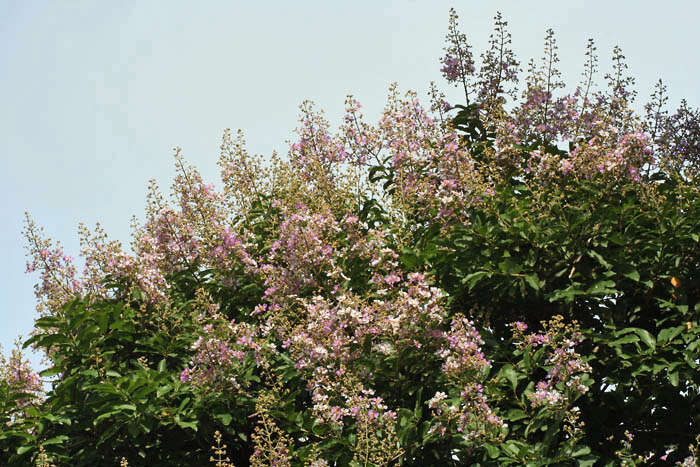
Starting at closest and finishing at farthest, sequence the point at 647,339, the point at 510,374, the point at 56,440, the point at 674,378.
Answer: the point at 674,378 → the point at 510,374 → the point at 647,339 → the point at 56,440

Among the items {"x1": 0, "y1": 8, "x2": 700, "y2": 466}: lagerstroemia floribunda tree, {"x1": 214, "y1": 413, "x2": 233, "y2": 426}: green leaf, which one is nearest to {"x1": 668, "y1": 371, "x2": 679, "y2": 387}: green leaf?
{"x1": 0, "y1": 8, "x2": 700, "y2": 466}: lagerstroemia floribunda tree

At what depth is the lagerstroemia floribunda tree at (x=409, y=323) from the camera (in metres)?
4.77

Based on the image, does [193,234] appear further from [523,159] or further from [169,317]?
[523,159]

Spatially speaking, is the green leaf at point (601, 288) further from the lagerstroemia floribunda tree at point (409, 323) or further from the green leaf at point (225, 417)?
the green leaf at point (225, 417)

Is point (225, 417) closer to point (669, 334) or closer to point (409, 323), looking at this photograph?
point (409, 323)

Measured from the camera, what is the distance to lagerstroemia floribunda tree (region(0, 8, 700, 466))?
477 cm

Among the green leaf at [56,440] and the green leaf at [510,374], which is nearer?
the green leaf at [510,374]

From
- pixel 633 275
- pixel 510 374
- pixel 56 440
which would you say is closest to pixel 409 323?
pixel 510 374

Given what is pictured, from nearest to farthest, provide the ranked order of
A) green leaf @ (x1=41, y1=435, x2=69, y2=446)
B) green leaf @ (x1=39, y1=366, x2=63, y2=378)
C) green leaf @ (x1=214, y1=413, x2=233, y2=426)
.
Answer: green leaf @ (x1=214, y1=413, x2=233, y2=426) → green leaf @ (x1=41, y1=435, x2=69, y2=446) → green leaf @ (x1=39, y1=366, x2=63, y2=378)

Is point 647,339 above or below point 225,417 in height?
below

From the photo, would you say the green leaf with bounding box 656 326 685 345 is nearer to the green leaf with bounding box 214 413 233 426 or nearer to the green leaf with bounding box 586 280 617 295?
the green leaf with bounding box 586 280 617 295

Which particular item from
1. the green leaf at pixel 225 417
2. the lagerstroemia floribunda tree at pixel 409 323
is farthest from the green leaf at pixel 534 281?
the green leaf at pixel 225 417

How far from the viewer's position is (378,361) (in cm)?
→ 506

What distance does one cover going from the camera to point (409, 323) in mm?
4801
